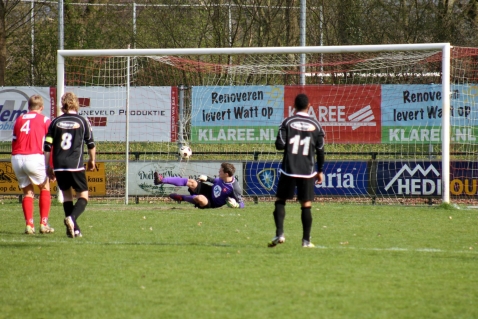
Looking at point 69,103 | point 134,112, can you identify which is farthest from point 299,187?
point 134,112

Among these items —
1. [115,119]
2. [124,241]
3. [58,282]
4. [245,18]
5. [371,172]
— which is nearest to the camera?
[58,282]

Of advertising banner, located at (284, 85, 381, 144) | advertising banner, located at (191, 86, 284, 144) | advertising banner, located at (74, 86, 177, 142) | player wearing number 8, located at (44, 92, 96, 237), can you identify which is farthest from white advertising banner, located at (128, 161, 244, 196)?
player wearing number 8, located at (44, 92, 96, 237)

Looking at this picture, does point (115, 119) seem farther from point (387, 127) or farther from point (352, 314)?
point (352, 314)

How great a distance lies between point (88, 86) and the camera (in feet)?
57.5

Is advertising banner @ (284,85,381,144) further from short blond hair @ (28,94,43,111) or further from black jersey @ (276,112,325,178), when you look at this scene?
black jersey @ (276,112,325,178)

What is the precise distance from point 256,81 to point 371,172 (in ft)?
14.4

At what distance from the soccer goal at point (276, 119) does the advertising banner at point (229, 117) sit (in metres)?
0.02

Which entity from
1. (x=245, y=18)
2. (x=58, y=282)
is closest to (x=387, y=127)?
(x=245, y=18)

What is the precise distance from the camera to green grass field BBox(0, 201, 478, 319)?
5718 millimetres

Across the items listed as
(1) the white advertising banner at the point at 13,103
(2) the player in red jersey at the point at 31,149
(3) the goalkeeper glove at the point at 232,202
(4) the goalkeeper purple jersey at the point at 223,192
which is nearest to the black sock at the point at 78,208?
(2) the player in red jersey at the point at 31,149

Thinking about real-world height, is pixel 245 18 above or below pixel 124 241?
above

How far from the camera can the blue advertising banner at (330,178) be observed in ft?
52.3

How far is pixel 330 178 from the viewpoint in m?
16.1

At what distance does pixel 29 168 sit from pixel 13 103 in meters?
9.80
